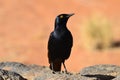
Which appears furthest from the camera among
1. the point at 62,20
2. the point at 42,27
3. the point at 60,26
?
the point at 42,27

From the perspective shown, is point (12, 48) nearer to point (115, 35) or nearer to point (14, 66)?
point (115, 35)

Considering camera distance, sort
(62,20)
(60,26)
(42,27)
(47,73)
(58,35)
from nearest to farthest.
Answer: (47,73)
(58,35)
(60,26)
(62,20)
(42,27)

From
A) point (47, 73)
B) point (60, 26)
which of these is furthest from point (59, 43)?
point (47, 73)

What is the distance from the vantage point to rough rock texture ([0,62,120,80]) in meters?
8.41

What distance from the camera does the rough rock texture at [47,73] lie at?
8408 millimetres

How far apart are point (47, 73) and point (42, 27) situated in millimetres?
17057

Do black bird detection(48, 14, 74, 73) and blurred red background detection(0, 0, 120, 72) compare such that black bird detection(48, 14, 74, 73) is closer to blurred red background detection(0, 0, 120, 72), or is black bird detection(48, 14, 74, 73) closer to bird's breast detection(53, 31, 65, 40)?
bird's breast detection(53, 31, 65, 40)

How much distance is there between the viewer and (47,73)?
9.09 metres

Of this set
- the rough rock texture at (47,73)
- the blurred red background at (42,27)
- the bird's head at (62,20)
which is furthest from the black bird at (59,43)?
the blurred red background at (42,27)

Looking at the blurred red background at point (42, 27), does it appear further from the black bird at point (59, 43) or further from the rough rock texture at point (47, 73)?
the rough rock texture at point (47, 73)

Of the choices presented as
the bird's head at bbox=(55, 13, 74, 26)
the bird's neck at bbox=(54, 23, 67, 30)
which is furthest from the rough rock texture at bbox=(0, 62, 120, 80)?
the bird's head at bbox=(55, 13, 74, 26)

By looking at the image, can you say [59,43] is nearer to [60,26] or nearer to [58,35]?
[58,35]

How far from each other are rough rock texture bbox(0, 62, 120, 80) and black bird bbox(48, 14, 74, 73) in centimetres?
43

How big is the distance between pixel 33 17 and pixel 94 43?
16.6ft
